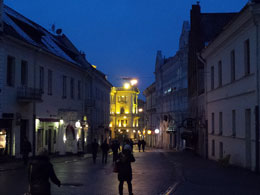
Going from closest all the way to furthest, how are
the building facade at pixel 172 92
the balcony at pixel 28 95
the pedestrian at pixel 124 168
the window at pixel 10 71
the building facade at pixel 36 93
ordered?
the pedestrian at pixel 124 168
the building facade at pixel 36 93
the window at pixel 10 71
the balcony at pixel 28 95
the building facade at pixel 172 92

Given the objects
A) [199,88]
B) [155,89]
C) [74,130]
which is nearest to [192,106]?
[199,88]

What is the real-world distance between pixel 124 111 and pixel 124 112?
0.24m

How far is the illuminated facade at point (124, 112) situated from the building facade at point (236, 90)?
3068 inches

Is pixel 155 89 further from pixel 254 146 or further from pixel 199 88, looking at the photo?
pixel 254 146

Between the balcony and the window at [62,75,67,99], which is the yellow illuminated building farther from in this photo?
the balcony

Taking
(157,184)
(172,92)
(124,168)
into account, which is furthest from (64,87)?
(124,168)

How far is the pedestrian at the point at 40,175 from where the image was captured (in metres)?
8.68

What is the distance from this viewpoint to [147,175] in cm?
2009

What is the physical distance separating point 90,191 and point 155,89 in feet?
219

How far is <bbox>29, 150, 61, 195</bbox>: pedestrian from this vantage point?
8680 millimetres

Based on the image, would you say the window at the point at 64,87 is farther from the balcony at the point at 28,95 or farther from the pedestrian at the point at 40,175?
the pedestrian at the point at 40,175

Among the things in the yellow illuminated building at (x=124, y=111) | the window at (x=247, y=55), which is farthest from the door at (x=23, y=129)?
the yellow illuminated building at (x=124, y=111)

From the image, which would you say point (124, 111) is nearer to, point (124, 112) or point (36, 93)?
point (124, 112)

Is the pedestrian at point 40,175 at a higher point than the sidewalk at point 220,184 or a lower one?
higher
